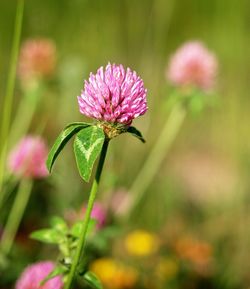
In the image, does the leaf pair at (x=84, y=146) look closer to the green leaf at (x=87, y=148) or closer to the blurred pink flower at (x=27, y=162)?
the green leaf at (x=87, y=148)

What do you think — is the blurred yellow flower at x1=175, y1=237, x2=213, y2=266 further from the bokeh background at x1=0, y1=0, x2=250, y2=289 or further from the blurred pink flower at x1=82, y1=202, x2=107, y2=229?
the blurred pink flower at x1=82, y1=202, x2=107, y2=229

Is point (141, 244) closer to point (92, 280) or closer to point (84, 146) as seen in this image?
point (92, 280)

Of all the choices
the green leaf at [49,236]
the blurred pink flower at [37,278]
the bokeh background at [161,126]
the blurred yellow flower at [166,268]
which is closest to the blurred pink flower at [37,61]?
the bokeh background at [161,126]

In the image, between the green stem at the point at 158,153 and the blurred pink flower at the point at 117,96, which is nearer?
the blurred pink flower at the point at 117,96

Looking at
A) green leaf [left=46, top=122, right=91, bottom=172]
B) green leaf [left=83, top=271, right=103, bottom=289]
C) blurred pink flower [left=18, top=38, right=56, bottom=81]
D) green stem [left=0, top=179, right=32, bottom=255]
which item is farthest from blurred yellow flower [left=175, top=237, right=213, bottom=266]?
green leaf [left=46, top=122, right=91, bottom=172]

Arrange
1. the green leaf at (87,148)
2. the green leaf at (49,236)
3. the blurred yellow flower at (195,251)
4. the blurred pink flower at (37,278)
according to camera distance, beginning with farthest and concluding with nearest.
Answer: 1. the blurred yellow flower at (195,251)
2. the blurred pink flower at (37,278)
3. the green leaf at (49,236)
4. the green leaf at (87,148)

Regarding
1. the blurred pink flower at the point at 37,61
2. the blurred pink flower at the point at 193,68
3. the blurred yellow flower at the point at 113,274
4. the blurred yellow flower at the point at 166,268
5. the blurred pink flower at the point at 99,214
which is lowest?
the blurred yellow flower at the point at 113,274

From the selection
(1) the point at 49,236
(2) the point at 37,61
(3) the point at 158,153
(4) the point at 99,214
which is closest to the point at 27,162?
(4) the point at 99,214
